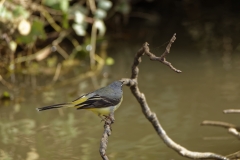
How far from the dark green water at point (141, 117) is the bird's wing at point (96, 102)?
0.46 meters

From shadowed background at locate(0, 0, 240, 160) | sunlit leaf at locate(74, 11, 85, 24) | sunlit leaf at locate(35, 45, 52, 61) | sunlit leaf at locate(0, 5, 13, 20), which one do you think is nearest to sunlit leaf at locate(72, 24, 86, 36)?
sunlit leaf at locate(74, 11, 85, 24)

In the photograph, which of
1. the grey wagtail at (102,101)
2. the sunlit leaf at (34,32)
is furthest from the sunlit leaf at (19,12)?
the grey wagtail at (102,101)

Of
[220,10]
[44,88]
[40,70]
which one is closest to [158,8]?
[220,10]

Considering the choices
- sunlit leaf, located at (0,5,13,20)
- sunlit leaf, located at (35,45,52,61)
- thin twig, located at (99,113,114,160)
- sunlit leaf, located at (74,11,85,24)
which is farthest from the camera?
sunlit leaf, located at (35,45,52,61)

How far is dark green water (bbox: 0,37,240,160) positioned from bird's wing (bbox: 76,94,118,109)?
1.52 feet

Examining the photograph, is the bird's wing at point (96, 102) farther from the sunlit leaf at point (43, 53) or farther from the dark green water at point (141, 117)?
the sunlit leaf at point (43, 53)

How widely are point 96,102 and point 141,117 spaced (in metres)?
1.03

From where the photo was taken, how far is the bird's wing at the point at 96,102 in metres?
2.28

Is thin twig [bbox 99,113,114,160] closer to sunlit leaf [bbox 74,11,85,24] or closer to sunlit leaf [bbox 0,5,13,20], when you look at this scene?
sunlit leaf [bbox 0,5,13,20]

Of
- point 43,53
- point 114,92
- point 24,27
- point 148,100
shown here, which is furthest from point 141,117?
point 43,53

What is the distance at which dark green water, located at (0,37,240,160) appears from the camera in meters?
2.78

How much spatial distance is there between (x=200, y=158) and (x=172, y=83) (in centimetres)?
181

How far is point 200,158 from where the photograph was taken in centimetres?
211

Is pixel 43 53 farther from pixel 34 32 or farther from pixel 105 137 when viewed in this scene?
pixel 105 137
